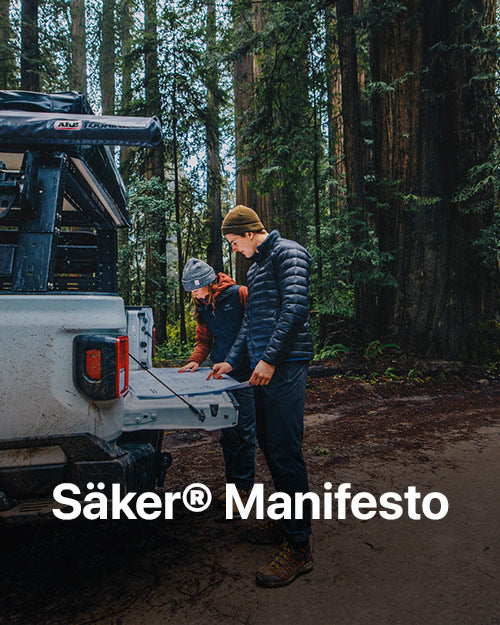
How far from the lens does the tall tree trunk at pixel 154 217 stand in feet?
45.3

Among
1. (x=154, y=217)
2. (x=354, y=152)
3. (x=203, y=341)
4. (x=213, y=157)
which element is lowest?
(x=203, y=341)

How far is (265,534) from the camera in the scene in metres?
3.11

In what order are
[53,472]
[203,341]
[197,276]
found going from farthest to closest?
[203,341]
[197,276]
[53,472]

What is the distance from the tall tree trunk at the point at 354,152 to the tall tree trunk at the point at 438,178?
421mm

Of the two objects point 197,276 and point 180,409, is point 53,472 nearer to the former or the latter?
point 180,409

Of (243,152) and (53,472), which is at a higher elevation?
(243,152)

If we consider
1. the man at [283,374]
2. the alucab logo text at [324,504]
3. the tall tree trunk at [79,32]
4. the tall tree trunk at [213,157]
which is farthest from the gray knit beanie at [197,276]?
the tall tree trunk at [79,32]

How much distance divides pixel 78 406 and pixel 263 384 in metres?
1.04

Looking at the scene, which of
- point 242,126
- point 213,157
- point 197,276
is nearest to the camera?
point 197,276

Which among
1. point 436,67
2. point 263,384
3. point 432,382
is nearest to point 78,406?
point 263,384

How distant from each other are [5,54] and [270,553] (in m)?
16.1

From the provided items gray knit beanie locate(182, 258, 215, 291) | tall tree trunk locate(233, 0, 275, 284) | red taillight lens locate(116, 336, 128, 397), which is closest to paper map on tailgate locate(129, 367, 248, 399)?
red taillight lens locate(116, 336, 128, 397)


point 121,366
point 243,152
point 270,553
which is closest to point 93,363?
point 121,366

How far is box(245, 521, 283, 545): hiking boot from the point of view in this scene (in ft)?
10.1
